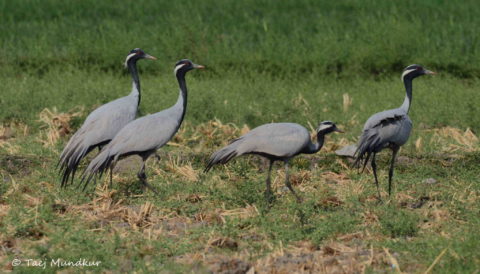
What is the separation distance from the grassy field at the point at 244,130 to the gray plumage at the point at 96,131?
29 cm

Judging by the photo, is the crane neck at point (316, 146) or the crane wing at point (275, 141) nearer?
the crane wing at point (275, 141)

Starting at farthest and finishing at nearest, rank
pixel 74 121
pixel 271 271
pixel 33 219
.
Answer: pixel 74 121 → pixel 33 219 → pixel 271 271

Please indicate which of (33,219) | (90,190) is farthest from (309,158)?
Result: (33,219)

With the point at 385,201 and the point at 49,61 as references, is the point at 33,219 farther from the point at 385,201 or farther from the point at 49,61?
the point at 49,61

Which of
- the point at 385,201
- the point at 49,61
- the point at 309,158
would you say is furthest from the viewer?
the point at 49,61

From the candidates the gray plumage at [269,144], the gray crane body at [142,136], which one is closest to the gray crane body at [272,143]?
the gray plumage at [269,144]

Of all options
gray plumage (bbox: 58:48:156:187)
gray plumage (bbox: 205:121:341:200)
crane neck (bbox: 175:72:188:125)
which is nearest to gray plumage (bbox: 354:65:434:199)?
gray plumage (bbox: 205:121:341:200)

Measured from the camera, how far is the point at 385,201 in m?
8.43

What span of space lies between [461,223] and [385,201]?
827mm

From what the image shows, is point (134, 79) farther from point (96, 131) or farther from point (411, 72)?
point (411, 72)

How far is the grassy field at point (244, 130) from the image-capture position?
703cm

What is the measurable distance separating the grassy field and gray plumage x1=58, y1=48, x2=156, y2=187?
29 centimetres

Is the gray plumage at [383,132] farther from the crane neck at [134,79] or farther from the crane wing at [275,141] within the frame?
the crane neck at [134,79]

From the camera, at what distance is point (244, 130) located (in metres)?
11.1
